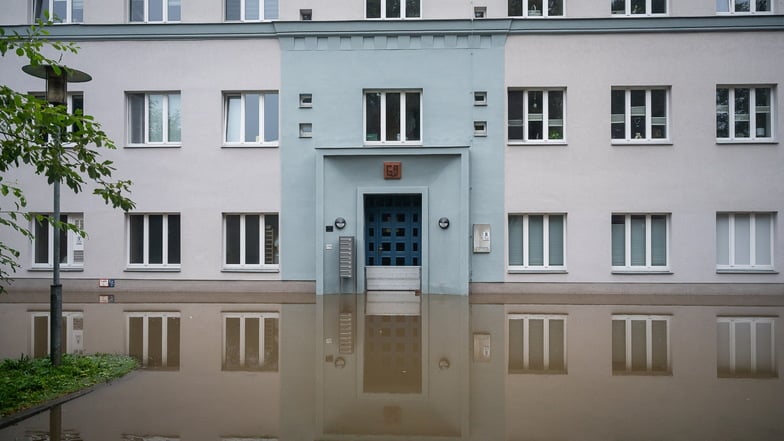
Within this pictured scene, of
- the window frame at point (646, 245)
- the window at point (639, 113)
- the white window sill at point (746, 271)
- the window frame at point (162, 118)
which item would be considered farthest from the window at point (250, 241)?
the white window sill at point (746, 271)

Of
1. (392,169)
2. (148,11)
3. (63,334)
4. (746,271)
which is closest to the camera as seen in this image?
(63,334)

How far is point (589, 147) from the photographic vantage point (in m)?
15.7

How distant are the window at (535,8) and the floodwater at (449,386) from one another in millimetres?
9222

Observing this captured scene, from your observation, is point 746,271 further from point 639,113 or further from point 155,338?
point 155,338

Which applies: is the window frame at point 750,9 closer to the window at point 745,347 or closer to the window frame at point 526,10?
the window frame at point 526,10

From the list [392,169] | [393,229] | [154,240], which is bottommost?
[154,240]

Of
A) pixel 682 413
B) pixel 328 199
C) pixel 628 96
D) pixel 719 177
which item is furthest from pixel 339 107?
pixel 682 413

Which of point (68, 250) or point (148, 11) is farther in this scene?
point (148, 11)

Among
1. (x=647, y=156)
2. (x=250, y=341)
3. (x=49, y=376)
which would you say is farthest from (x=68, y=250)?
(x=647, y=156)

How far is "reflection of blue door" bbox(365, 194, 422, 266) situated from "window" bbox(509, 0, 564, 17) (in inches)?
236

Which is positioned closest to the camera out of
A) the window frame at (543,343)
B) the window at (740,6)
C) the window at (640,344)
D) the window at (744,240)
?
the window frame at (543,343)

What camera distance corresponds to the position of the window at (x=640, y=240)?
15.6 metres

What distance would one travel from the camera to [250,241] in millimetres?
16297

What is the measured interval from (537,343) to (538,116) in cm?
831
